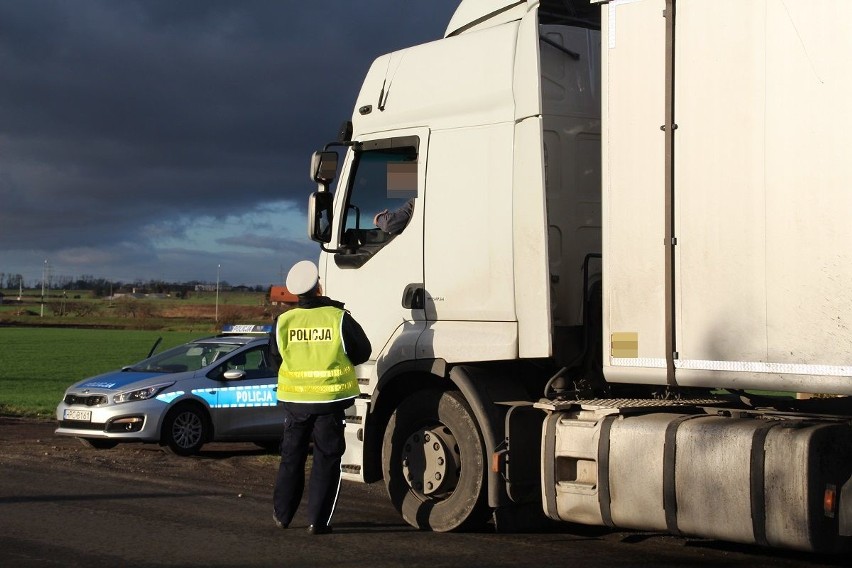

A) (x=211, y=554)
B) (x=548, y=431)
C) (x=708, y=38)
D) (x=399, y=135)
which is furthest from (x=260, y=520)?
(x=708, y=38)

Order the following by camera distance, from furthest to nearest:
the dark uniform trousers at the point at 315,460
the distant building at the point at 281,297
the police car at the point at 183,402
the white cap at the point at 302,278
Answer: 1. the police car at the point at 183,402
2. the distant building at the point at 281,297
3. the white cap at the point at 302,278
4. the dark uniform trousers at the point at 315,460

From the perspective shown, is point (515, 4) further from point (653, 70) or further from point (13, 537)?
point (13, 537)

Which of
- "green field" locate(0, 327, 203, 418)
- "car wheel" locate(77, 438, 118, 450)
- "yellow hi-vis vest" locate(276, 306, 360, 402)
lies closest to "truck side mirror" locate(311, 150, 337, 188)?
"yellow hi-vis vest" locate(276, 306, 360, 402)

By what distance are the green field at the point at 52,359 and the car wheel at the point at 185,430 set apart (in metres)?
6.33

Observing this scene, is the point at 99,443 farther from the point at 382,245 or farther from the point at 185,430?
the point at 382,245

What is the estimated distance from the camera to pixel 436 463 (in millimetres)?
8070

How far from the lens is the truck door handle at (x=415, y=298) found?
8.35 metres

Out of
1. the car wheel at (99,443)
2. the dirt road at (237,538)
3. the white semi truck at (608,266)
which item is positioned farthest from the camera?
the car wheel at (99,443)

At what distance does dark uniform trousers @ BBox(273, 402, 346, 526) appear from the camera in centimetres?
803

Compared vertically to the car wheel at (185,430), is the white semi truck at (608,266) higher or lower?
higher

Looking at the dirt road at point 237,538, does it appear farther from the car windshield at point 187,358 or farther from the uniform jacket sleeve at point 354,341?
the car windshield at point 187,358

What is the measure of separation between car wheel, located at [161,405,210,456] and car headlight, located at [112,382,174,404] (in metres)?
0.32

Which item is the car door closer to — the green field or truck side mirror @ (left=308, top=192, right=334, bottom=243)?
truck side mirror @ (left=308, top=192, right=334, bottom=243)

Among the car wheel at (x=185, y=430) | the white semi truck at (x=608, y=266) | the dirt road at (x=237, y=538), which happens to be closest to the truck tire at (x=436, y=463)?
the white semi truck at (x=608, y=266)
